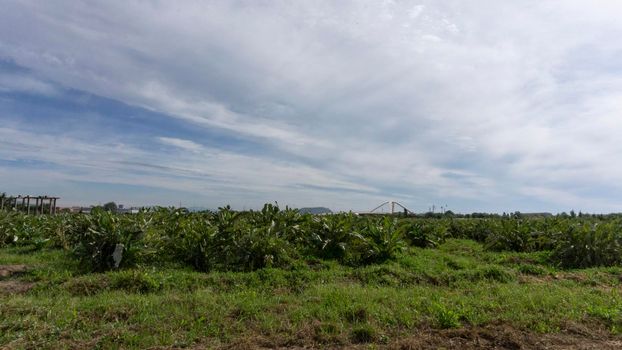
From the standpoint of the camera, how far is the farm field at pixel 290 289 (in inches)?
190

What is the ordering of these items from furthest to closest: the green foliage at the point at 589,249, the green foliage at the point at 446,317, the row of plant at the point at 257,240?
1. the green foliage at the point at 589,249
2. the row of plant at the point at 257,240
3. the green foliage at the point at 446,317

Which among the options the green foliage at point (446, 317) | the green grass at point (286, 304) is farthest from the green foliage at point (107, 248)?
the green foliage at point (446, 317)

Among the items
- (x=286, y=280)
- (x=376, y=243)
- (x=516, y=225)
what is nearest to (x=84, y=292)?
(x=286, y=280)

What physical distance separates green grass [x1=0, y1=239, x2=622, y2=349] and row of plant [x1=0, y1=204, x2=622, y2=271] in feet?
1.83

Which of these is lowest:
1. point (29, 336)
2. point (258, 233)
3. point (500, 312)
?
point (29, 336)

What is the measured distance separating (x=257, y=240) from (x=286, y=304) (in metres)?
2.93

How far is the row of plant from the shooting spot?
336 inches

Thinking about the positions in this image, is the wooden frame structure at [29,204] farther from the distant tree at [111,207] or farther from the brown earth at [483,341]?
the brown earth at [483,341]

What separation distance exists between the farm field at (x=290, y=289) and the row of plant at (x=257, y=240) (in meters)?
0.04

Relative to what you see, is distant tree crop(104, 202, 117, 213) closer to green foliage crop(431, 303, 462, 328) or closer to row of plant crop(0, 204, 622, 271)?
row of plant crop(0, 204, 622, 271)

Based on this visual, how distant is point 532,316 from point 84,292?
669cm

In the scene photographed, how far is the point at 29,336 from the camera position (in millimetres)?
4559

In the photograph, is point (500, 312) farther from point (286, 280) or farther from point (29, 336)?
point (29, 336)

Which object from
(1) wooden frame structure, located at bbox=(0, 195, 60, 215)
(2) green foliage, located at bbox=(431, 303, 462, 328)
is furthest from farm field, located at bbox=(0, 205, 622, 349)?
(1) wooden frame structure, located at bbox=(0, 195, 60, 215)
